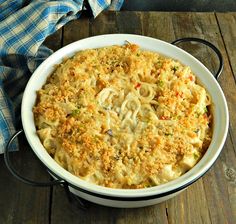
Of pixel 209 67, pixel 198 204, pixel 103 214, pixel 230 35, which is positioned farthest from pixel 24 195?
pixel 230 35

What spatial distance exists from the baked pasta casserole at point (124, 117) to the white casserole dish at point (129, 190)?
0.04 metres

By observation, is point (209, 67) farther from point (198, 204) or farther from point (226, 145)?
point (198, 204)

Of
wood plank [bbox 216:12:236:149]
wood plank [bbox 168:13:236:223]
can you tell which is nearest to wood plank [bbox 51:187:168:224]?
wood plank [bbox 168:13:236:223]

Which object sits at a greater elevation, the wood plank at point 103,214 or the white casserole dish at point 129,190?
the white casserole dish at point 129,190

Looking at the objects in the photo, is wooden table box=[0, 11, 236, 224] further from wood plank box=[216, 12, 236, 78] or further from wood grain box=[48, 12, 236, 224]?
wood plank box=[216, 12, 236, 78]

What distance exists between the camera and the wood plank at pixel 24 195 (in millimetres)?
1816

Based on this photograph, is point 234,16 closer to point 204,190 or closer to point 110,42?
point 110,42

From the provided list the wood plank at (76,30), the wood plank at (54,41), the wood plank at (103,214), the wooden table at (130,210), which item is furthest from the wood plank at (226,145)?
the wood plank at (54,41)

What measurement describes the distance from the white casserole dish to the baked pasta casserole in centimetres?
4

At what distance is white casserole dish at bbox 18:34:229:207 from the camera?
1556 millimetres

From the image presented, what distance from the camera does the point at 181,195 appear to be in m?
1.92

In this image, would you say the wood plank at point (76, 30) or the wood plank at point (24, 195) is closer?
the wood plank at point (24, 195)

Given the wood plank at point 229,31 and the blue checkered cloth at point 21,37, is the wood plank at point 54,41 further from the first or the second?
the wood plank at point 229,31

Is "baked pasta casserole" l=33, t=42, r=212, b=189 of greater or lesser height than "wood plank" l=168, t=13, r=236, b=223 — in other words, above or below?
above
